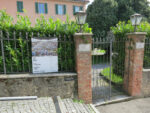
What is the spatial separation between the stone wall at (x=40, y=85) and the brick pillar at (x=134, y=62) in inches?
95.2

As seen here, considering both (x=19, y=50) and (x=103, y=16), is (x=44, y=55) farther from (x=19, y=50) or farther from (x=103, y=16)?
(x=103, y=16)

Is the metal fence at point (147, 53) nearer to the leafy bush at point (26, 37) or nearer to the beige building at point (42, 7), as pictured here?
the leafy bush at point (26, 37)

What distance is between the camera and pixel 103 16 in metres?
11.7

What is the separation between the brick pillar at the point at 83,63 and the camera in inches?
147

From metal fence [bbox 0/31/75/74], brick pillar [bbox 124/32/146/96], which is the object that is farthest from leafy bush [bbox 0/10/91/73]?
brick pillar [bbox 124/32/146/96]

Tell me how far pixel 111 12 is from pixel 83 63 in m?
9.78

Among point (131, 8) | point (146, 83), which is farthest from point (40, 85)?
point (131, 8)

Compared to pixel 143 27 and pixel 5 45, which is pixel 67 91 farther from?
pixel 143 27

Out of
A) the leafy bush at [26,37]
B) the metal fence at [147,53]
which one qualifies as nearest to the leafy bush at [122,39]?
the metal fence at [147,53]

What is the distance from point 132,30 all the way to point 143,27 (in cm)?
61

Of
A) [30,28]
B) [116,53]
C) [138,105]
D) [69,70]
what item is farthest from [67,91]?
[116,53]

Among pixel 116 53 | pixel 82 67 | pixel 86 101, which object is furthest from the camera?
pixel 116 53

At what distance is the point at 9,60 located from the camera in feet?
12.4

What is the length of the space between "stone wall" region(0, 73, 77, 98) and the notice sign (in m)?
0.28
